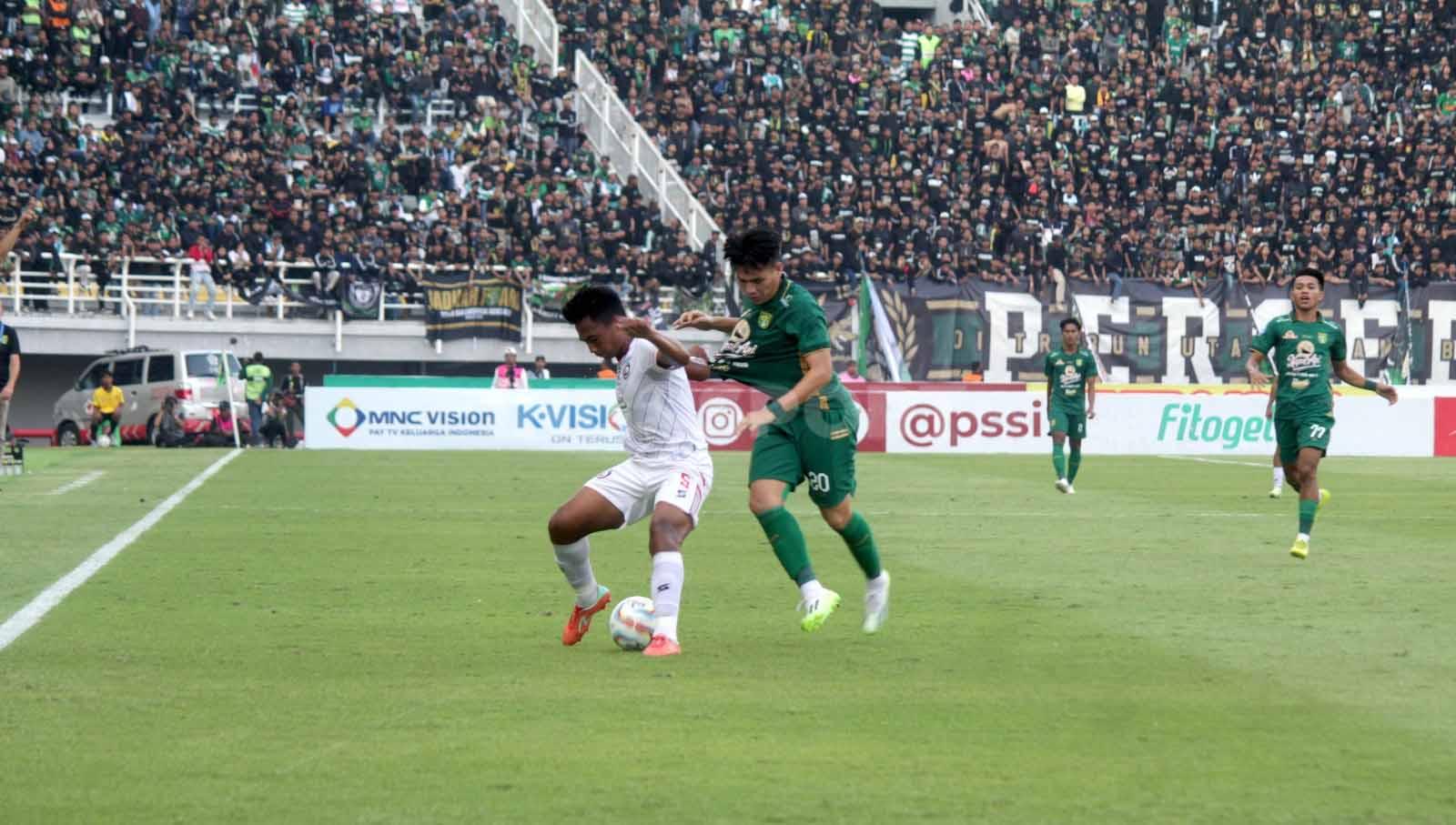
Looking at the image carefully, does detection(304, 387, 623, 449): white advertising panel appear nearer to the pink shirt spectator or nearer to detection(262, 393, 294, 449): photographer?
the pink shirt spectator

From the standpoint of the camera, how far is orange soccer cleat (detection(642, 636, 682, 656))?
845 centimetres

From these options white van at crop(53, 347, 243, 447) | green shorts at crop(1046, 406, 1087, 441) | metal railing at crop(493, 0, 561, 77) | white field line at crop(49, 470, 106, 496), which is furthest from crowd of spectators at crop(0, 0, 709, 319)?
green shorts at crop(1046, 406, 1087, 441)

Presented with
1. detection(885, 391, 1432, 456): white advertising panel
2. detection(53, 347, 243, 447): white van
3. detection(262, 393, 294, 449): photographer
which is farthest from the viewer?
detection(262, 393, 294, 449): photographer

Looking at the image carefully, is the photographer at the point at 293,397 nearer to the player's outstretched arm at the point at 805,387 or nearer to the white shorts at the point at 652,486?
the white shorts at the point at 652,486

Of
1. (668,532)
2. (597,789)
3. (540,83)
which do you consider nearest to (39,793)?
(597,789)

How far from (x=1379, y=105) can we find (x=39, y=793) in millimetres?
44390

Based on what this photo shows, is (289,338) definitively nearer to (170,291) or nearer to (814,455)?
(170,291)

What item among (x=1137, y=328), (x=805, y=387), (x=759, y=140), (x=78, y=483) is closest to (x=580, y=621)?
(x=805, y=387)

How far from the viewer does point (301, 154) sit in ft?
131

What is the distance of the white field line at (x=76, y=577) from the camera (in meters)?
9.15

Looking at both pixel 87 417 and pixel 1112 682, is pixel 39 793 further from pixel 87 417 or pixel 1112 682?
pixel 87 417

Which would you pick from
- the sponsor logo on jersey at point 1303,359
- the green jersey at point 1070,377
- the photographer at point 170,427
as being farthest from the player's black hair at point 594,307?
the photographer at point 170,427

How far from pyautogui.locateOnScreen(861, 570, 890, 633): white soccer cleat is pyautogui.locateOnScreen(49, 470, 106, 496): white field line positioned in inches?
496

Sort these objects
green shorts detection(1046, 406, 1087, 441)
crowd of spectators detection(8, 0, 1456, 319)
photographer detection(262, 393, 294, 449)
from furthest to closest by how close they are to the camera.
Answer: crowd of spectators detection(8, 0, 1456, 319) → photographer detection(262, 393, 294, 449) → green shorts detection(1046, 406, 1087, 441)
